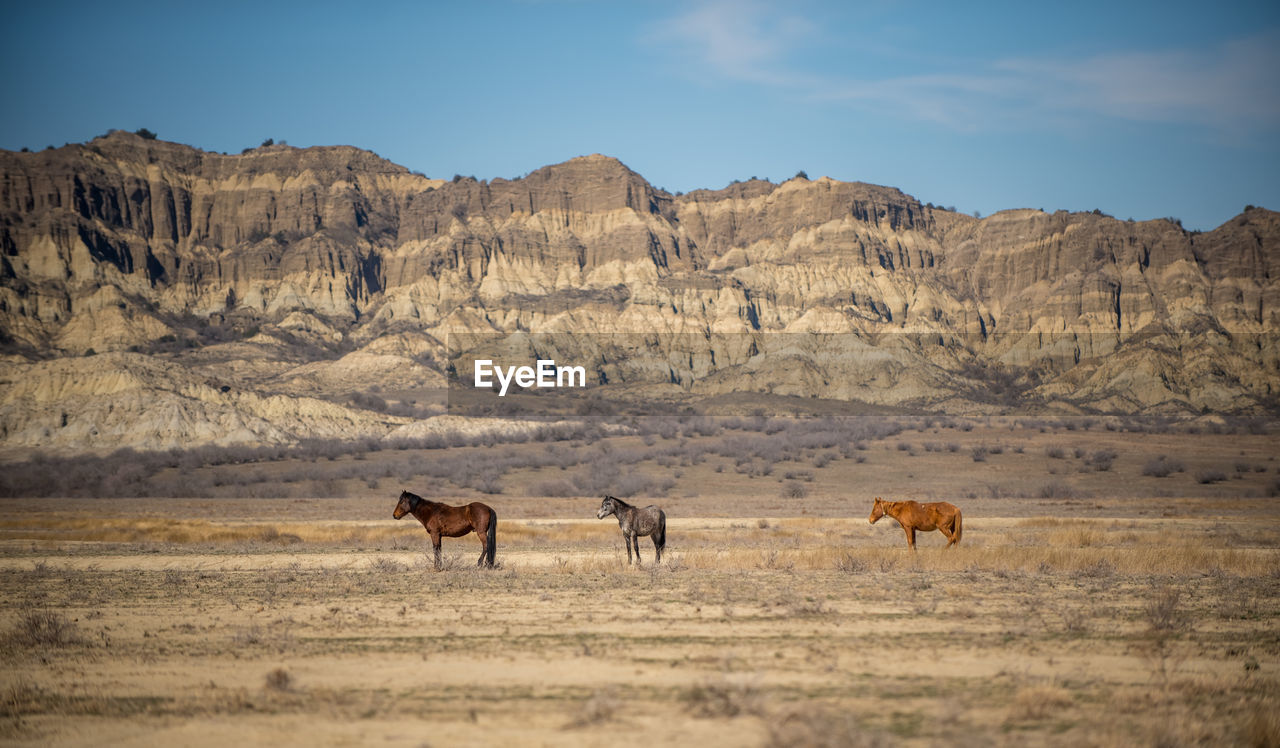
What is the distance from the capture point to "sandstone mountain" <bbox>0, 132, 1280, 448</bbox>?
108312mm

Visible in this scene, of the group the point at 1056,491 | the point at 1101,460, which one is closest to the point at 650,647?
the point at 1056,491

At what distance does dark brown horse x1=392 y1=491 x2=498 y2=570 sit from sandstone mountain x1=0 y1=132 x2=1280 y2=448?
215 ft

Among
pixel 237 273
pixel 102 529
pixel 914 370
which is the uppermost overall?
pixel 237 273

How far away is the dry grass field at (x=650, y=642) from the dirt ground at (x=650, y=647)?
6 centimetres

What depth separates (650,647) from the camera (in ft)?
46.0

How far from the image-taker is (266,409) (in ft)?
310

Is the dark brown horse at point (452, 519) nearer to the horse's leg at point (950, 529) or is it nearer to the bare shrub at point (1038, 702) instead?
the horse's leg at point (950, 529)

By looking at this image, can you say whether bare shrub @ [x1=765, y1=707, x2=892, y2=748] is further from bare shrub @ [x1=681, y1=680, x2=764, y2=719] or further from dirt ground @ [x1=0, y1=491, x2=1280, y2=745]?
bare shrub @ [x1=681, y1=680, x2=764, y2=719]

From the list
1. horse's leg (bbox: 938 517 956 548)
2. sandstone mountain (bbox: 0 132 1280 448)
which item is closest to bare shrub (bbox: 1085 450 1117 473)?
horse's leg (bbox: 938 517 956 548)

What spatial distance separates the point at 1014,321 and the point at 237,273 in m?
124

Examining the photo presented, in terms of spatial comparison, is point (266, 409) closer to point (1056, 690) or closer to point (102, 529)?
point (102, 529)

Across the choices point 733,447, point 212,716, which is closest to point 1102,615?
point 212,716

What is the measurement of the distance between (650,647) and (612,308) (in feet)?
468

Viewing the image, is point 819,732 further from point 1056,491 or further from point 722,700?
point 1056,491
